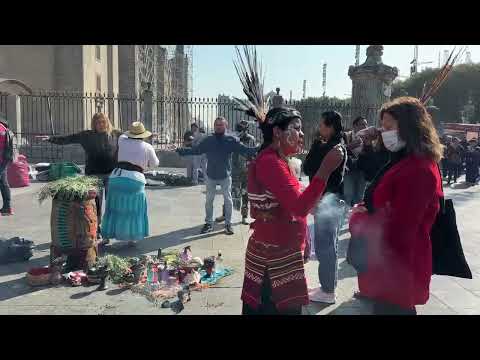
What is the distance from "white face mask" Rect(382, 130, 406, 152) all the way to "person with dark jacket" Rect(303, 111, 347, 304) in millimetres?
990

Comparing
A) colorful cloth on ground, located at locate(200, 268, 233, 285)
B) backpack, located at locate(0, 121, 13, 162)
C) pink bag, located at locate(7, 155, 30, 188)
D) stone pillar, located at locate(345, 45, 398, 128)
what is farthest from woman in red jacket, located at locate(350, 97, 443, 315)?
stone pillar, located at locate(345, 45, 398, 128)

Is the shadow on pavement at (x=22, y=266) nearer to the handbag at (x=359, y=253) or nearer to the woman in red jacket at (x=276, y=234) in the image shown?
the woman in red jacket at (x=276, y=234)

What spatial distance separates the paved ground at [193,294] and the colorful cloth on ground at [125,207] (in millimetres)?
321

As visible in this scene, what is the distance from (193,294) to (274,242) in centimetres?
218

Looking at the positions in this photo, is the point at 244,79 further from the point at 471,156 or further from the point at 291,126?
the point at 471,156

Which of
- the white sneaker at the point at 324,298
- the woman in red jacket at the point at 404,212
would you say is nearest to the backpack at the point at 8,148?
the white sneaker at the point at 324,298

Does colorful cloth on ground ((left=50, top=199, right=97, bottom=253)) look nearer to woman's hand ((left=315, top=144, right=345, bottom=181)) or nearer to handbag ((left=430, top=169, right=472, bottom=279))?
woman's hand ((left=315, top=144, right=345, bottom=181))

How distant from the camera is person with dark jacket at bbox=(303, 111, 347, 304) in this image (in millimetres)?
3809

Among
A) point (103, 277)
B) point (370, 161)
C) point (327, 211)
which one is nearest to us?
point (327, 211)

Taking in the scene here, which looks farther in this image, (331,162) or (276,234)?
(276,234)

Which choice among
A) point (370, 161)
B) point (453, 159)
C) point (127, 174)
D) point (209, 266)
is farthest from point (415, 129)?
point (453, 159)

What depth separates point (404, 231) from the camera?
8.13 feet

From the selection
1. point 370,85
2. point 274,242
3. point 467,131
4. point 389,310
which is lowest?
point 389,310

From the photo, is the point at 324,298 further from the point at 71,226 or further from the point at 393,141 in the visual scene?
the point at 71,226
